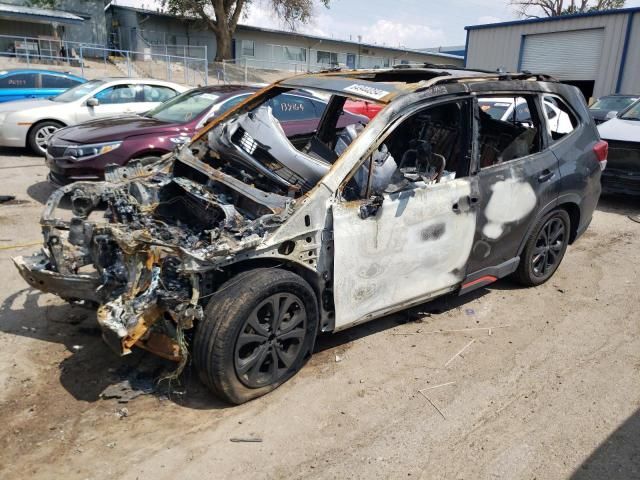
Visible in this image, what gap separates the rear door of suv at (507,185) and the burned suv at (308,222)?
2 cm

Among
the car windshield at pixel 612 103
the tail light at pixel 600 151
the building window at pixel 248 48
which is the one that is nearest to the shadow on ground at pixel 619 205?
the tail light at pixel 600 151

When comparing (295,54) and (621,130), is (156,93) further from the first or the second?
(295,54)

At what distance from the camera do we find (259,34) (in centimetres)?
3878

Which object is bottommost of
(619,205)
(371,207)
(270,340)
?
(619,205)

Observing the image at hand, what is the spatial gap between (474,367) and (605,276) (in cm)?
258

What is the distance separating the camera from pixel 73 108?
402 inches

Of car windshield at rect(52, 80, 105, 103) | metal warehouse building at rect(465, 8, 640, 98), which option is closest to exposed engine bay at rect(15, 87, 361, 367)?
car windshield at rect(52, 80, 105, 103)

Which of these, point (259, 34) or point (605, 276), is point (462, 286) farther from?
point (259, 34)

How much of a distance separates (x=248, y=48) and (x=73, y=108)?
3047 centimetres

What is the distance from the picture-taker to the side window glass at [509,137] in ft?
15.1

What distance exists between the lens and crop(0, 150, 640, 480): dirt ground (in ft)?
9.25

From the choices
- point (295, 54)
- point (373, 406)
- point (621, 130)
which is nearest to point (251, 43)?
point (295, 54)

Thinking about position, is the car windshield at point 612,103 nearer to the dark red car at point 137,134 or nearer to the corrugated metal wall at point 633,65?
the corrugated metal wall at point 633,65

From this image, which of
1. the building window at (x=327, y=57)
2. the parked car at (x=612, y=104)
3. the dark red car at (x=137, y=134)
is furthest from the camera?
the building window at (x=327, y=57)
